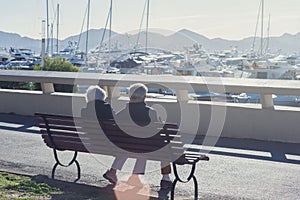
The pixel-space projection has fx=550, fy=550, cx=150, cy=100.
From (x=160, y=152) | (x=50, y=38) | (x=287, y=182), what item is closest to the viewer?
(x=160, y=152)

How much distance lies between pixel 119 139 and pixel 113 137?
0.09 metres

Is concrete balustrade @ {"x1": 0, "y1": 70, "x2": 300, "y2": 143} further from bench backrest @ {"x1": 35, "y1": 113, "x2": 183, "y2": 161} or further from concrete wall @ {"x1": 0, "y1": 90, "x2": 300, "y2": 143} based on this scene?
bench backrest @ {"x1": 35, "y1": 113, "x2": 183, "y2": 161}

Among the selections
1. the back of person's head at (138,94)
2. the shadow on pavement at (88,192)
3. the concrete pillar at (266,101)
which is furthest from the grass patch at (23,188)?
the concrete pillar at (266,101)

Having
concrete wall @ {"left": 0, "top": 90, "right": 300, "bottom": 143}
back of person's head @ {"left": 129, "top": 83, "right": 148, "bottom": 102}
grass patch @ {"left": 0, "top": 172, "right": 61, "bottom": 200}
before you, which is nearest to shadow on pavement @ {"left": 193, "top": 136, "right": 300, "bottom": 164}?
concrete wall @ {"left": 0, "top": 90, "right": 300, "bottom": 143}

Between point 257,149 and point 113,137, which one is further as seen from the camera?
point 257,149

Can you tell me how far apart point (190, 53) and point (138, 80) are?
1.52 metres

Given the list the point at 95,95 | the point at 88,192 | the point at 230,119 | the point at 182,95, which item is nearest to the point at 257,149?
the point at 230,119

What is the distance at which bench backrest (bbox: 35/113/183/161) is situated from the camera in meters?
6.34

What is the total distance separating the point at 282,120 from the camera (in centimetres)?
1020

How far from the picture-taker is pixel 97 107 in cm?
706

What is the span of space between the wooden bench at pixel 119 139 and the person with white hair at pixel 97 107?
0.26 m

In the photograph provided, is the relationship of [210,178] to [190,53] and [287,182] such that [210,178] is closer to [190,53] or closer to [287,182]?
[287,182]

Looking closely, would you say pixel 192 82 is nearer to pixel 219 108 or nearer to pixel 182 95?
pixel 182 95

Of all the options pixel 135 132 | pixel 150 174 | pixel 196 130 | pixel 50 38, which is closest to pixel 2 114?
pixel 196 130
